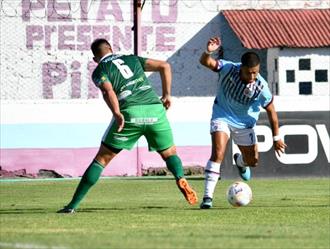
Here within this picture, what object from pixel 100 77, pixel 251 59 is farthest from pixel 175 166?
pixel 251 59

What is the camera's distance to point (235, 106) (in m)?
15.7

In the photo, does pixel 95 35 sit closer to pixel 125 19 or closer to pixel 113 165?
pixel 125 19

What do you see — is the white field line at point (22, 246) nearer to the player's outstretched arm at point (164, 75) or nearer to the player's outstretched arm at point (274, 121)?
the player's outstretched arm at point (164, 75)

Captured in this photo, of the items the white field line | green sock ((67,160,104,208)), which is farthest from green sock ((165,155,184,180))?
the white field line

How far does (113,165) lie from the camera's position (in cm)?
2461

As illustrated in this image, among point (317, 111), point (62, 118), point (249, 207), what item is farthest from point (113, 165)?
point (249, 207)

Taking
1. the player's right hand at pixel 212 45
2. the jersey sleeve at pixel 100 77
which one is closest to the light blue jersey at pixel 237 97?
the player's right hand at pixel 212 45

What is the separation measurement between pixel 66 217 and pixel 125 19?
64.6 feet

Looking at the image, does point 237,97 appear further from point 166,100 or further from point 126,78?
point 126,78

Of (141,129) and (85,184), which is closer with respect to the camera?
(85,184)

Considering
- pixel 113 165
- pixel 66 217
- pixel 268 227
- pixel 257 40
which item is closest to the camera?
pixel 268 227

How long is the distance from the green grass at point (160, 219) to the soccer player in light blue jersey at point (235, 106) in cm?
58

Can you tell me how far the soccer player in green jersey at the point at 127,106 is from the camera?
14258 millimetres

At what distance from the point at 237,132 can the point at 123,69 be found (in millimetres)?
2244
